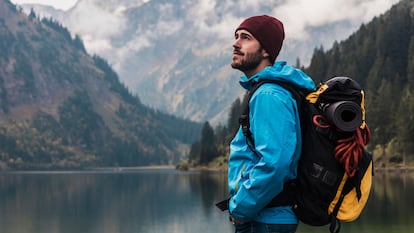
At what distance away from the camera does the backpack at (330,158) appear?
6.58m

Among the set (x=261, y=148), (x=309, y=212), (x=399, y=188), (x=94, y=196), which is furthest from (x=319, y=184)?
(x=94, y=196)

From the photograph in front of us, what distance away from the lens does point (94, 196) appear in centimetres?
9081

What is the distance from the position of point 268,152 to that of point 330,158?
715 millimetres

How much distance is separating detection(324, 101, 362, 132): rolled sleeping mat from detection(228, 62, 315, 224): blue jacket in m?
0.40

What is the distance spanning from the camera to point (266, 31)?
24.1 ft

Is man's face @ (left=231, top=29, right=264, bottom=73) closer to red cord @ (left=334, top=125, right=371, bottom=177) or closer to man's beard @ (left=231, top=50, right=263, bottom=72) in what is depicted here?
man's beard @ (left=231, top=50, right=263, bottom=72)

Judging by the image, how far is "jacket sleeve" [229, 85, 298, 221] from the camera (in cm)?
644

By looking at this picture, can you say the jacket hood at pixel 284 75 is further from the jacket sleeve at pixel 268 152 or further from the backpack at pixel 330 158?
the jacket sleeve at pixel 268 152

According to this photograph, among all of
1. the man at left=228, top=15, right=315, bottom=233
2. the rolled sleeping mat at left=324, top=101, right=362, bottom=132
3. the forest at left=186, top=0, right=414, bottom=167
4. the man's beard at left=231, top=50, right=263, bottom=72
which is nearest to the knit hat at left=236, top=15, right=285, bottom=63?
the man at left=228, top=15, right=315, bottom=233

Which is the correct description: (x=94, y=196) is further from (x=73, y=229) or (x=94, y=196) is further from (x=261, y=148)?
(x=261, y=148)

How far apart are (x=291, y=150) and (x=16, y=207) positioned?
6870cm

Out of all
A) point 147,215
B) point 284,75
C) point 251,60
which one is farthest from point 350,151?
point 147,215

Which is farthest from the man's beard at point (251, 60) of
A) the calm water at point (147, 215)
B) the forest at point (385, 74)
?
the forest at point (385, 74)

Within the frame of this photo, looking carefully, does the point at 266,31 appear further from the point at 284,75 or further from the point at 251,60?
the point at 284,75
